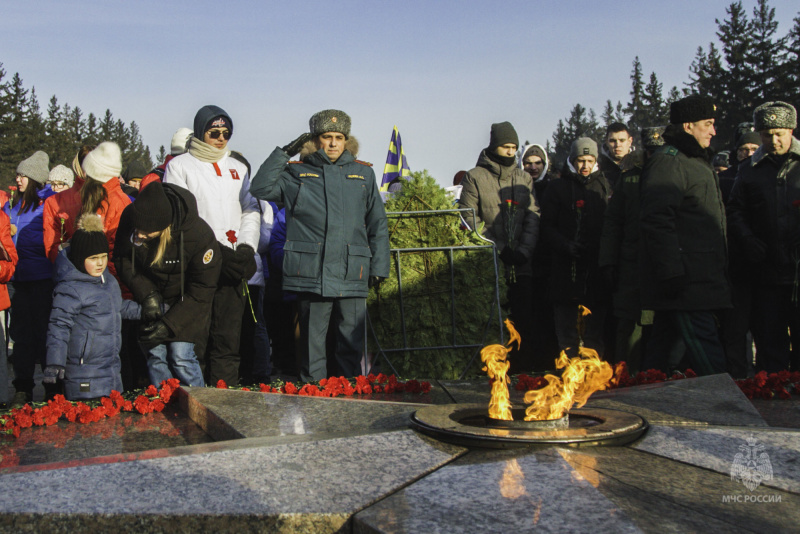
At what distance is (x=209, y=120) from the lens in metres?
6.37

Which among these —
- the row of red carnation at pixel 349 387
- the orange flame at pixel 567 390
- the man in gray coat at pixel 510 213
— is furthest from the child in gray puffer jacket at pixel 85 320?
the man in gray coat at pixel 510 213

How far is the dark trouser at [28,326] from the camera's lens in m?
6.82

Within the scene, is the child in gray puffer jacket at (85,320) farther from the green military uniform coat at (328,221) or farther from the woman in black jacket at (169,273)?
the green military uniform coat at (328,221)

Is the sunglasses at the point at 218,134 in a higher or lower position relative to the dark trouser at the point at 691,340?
higher

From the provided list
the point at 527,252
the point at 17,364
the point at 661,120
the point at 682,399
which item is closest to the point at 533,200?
the point at 527,252

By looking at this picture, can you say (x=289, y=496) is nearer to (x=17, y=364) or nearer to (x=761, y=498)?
(x=761, y=498)

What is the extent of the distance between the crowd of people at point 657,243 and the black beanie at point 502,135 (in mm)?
13

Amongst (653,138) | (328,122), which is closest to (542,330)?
(653,138)

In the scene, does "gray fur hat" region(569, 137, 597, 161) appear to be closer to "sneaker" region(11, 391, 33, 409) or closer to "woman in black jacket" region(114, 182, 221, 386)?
"woman in black jacket" region(114, 182, 221, 386)

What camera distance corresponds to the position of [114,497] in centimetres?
271

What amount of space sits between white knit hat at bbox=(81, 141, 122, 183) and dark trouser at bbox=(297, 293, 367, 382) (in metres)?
1.80

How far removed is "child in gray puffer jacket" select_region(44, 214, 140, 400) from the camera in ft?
17.7

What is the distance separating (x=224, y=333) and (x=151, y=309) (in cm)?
88

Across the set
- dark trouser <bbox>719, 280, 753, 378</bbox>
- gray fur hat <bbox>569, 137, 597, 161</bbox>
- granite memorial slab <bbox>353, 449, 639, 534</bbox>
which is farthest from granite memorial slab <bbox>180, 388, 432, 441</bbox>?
gray fur hat <bbox>569, 137, 597, 161</bbox>
